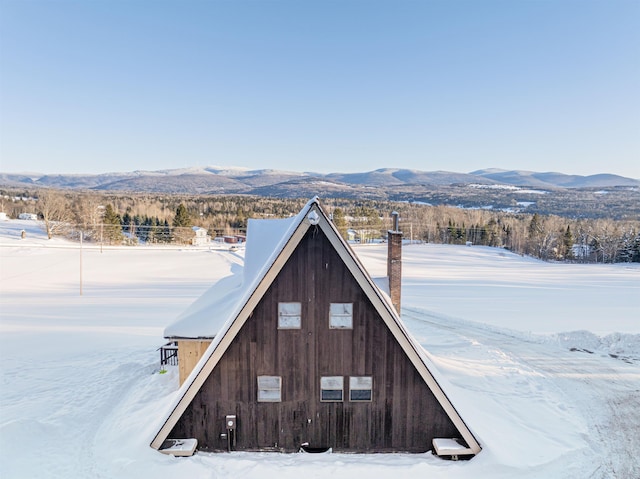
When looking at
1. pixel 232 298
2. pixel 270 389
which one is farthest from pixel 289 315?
pixel 232 298

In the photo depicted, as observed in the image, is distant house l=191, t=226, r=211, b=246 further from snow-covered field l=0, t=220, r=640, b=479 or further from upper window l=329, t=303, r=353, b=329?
upper window l=329, t=303, r=353, b=329

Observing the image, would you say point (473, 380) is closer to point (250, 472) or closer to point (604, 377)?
point (604, 377)

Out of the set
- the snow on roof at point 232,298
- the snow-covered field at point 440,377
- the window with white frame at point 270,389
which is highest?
the snow on roof at point 232,298

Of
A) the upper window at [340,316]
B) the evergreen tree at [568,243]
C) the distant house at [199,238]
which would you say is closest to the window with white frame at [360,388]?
the upper window at [340,316]

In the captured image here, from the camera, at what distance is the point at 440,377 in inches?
415

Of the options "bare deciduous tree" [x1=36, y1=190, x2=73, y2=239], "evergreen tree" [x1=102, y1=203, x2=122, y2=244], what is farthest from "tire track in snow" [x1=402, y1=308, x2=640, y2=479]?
"bare deciduous tree" [x1=36, y1=190, x2=73, y2=239]

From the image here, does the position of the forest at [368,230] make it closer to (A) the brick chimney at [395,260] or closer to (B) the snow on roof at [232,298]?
(B) the snow on roof at [232,298]

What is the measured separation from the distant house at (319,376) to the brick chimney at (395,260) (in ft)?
11.9

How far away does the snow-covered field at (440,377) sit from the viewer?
1018 cm

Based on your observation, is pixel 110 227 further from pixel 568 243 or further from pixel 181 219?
pixel 568 243

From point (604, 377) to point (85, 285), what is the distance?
4928cm

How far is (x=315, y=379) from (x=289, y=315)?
1965 millimetres

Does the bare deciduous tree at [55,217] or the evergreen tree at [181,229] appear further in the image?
the evergreen tree at [181,229]

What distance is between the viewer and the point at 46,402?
49.5 feet
